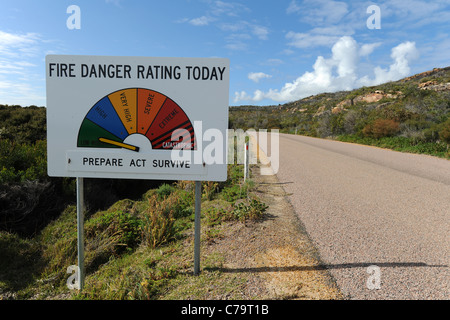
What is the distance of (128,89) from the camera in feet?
10.3

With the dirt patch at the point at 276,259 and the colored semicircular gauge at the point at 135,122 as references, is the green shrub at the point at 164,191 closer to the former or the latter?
the dirt patch at the point at 276,259

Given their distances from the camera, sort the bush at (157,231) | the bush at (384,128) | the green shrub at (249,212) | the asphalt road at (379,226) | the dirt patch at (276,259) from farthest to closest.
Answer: the bush at (384,128), the green shrub at (249,212), the bush at (157,231), the asphalt road at (379,226), the dirt patch at (276,259)

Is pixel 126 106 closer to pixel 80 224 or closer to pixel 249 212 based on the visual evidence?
pixel 80 224

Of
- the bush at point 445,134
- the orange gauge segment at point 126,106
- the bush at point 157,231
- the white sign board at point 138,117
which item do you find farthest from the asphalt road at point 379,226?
the bush at point 445,134

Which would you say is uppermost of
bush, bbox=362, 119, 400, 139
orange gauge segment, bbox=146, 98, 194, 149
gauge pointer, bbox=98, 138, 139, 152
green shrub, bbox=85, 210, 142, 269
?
bush, bbox=362, 119, 400, 139

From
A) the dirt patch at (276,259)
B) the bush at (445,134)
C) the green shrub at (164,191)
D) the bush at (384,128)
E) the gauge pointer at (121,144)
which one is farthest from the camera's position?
the bush at (384,128)

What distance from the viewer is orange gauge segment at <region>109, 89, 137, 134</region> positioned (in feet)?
10.4

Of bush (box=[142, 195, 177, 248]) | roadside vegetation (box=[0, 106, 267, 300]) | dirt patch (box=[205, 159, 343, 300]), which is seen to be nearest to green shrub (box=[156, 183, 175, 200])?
roadside vegetation (box=[0, 106, 267, 300])

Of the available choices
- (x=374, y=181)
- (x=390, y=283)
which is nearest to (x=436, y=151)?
(x=374, y=181)

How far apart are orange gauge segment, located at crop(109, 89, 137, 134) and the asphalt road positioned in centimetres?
277

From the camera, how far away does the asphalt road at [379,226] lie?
299cm

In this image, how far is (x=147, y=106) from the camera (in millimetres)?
3188

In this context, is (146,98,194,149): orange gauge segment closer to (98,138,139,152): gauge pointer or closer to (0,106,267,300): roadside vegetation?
(98,138,139,152): gauge pointer

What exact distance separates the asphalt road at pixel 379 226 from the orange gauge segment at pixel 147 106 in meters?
2.63
